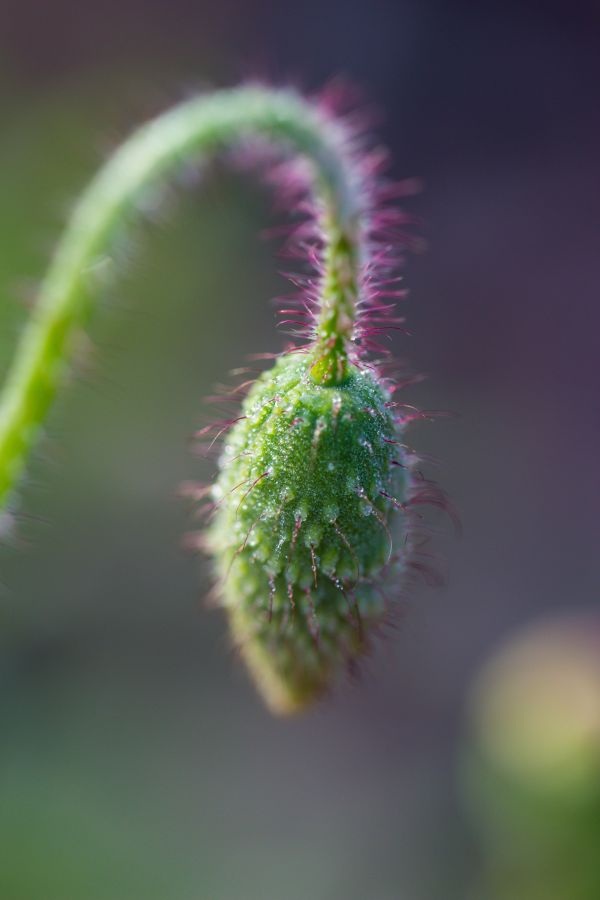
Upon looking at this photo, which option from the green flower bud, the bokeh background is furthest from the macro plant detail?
the bokeh background

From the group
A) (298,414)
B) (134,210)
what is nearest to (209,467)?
(134,210)

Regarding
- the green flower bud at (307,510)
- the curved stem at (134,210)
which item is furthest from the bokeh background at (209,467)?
the green flower bud at (307,510)

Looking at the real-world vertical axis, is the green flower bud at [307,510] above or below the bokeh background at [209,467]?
below

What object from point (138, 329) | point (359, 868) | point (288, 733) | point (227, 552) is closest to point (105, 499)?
point (138, 329)

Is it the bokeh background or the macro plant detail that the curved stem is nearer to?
the macro plant detail

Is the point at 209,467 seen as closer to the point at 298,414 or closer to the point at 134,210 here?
the point at 134,210

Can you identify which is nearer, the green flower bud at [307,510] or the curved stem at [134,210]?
the green flower bud at [307,510]

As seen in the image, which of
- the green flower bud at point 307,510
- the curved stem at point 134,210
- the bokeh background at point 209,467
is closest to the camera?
the green flower bud at point 307,510

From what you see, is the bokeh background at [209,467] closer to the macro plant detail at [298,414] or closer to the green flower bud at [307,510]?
the macro plant detail at [298,414]

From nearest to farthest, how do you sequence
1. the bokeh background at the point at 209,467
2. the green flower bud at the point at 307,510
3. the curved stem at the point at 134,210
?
the green flower bud at the point at 307,510, the curved stem at the point at 134,210, the bokeh background at the point at 209,467
